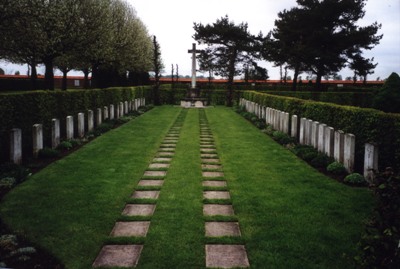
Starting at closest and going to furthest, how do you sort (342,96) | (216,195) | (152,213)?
1. (152,213)
2. (216,195)
3. (342,96)

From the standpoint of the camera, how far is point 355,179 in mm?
8273

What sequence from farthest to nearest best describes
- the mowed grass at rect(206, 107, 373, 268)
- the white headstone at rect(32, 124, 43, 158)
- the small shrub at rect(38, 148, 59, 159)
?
the small shrub at rect(38, 148, 59, 159)
the white headstone at rect(32, 124, 43, 158)
the mowed grass at rect(206, 107, 373, 268)

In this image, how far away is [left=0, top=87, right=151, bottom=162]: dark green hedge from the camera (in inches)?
375

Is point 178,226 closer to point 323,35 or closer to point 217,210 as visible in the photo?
point 217,210

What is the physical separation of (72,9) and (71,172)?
64.3 feet

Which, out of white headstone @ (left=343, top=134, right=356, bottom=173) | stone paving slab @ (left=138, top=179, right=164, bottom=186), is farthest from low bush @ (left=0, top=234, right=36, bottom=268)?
white headstone @ (left=343, top=134, right=356, bottom=173)

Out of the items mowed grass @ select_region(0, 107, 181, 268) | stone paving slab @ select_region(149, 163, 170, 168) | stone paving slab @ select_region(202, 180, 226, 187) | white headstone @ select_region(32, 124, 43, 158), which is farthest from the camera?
white headstone @ select_region(32, 124, 43, 158)

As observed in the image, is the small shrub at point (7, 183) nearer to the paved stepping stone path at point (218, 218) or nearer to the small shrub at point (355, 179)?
the paved stepping stone path at point (218, 218)

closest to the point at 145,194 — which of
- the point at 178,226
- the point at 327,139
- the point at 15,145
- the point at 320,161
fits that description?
the point at 178,226

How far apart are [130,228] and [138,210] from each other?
0.84 metres

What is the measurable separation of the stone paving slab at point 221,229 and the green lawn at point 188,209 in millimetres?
111

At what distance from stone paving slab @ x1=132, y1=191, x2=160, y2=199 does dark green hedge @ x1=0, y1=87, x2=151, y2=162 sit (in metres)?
4.30

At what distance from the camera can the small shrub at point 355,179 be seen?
324 inches

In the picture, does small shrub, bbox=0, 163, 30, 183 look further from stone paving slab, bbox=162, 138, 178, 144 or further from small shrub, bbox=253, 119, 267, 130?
small shrub, bbox=253, 119, 267, 130
